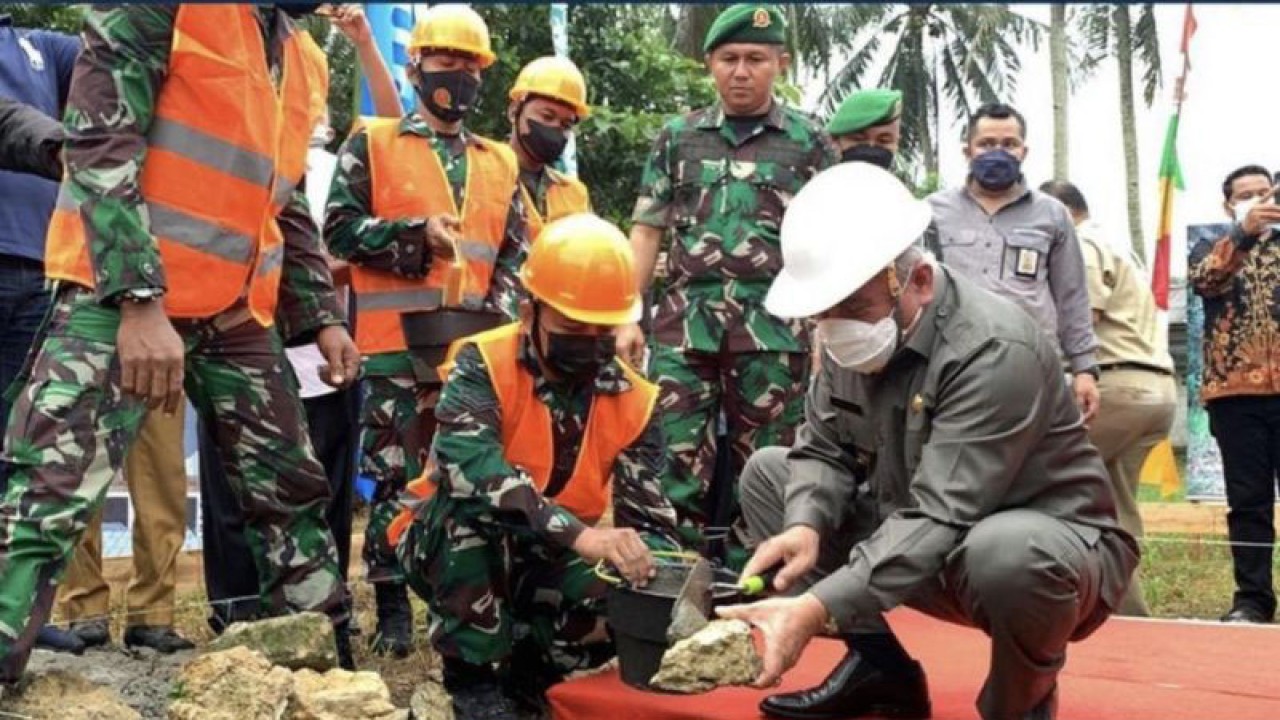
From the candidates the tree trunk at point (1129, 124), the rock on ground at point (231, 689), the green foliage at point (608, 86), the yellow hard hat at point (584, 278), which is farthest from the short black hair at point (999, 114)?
the tree trunk at point (1129, 124)

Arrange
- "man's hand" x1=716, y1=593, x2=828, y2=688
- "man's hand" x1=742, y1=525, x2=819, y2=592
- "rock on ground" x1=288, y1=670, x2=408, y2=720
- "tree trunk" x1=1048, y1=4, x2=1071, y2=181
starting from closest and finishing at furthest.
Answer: "man's hand" x1=716, y1=593, x2=828, y2=688 < "man's hand" x1=742, y1=525, x2=819, y2=592 < "rock on ground" x1=288, y1=670, x2=408, y2=720 < "tree trunk" x1=1048, y1=4, x2=1071, y2=181

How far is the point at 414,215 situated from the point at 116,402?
5.81 ft

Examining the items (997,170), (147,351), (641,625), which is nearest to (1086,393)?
(997,170)

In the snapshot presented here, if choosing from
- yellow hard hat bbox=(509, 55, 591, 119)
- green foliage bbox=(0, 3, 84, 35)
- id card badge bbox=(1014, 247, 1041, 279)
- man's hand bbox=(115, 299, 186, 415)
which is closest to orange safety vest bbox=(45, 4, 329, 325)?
man's hand bbox=(115, 299, 186, 415)

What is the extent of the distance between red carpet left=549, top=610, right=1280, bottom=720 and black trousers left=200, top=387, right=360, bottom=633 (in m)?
1.53

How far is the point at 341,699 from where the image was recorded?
3.16 m

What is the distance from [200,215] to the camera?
10.9 feet

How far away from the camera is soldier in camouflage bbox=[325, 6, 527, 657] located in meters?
4.62

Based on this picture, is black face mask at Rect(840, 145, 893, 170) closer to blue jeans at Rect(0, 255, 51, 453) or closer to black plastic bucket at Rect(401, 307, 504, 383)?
black plastic bucket at Rect(401, 307, 504, 383)

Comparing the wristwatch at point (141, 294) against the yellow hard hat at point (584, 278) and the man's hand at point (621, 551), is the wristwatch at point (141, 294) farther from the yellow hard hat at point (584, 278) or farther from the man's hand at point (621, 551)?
the man's hand at point (621, 551)

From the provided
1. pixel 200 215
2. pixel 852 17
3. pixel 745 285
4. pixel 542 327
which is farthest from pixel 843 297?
pixel 852 17

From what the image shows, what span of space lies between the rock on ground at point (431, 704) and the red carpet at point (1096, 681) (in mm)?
324

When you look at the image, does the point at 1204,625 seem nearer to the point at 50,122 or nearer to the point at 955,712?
the point at 955,712

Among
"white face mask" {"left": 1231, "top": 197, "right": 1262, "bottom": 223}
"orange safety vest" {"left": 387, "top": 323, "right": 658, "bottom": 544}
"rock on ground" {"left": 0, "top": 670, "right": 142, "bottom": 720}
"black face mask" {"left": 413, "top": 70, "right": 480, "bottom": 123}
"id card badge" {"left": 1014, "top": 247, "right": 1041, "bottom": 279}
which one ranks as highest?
"black face mask" {"left": 413, "top": 70, "right": 480, "bottom": 123}
